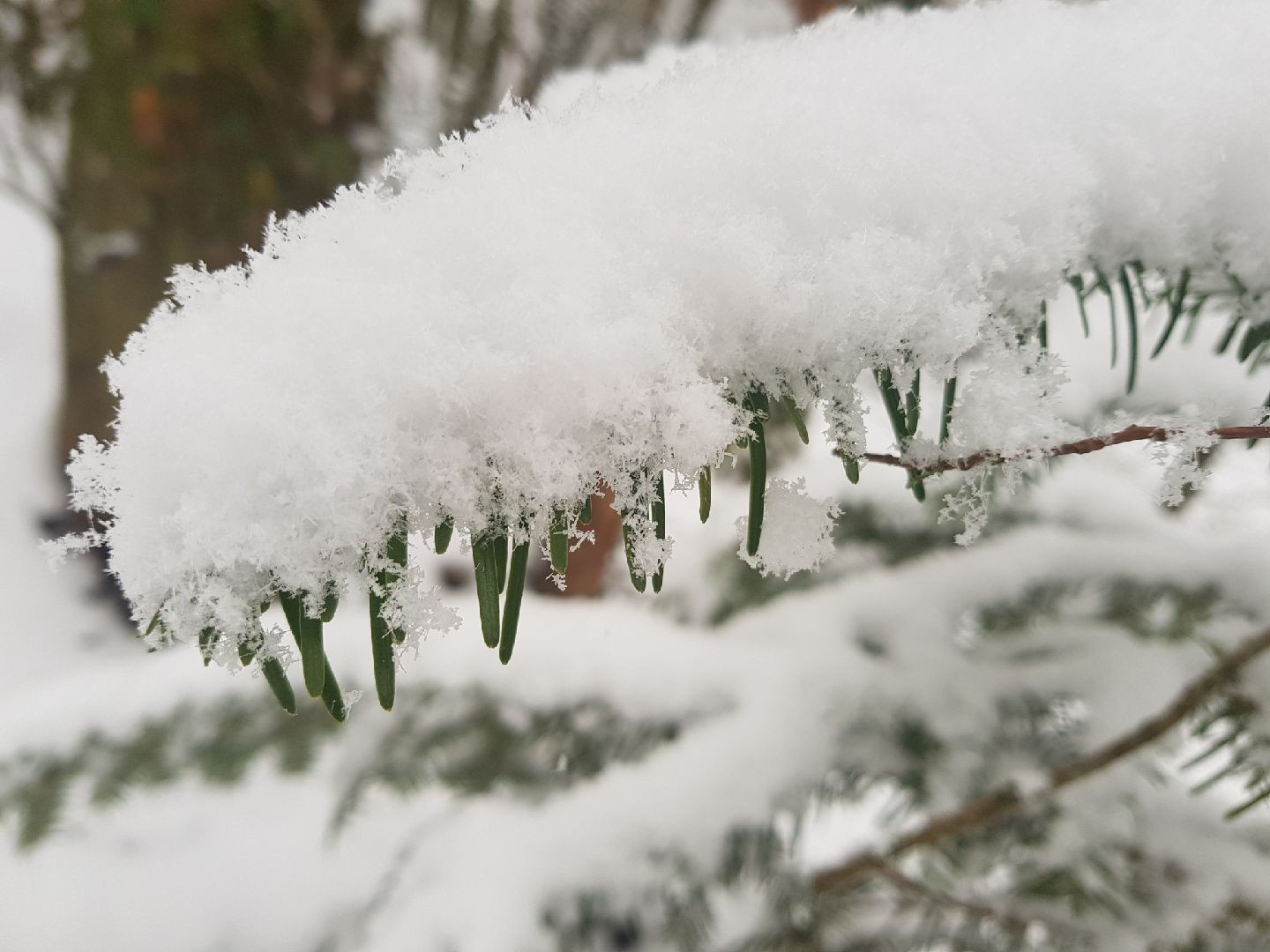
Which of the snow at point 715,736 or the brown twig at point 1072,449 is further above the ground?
the brown twig at point 1072,449

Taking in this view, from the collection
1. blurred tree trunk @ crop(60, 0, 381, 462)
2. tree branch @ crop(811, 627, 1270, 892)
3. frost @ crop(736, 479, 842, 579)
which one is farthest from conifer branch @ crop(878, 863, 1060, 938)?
blurred tree trunk @ crop(60, 0, 381, 462)

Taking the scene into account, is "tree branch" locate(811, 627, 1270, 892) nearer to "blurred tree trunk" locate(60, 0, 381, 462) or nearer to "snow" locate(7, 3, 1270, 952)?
"snow" locate(7, 3, 1270, 952)

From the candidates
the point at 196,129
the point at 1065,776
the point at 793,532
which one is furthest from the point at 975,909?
the point at 196,129

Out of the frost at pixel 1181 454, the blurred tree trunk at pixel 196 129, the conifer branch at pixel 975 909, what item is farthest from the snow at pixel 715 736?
the blurred tree trunk at pixel 196 129

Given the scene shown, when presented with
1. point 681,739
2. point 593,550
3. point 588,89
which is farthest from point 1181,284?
point 593,550

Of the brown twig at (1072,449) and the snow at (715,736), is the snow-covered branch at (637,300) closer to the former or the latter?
the brown twig at (1072,449)

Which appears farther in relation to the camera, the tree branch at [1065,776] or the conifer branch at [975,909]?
the conifer branch at [975,909]

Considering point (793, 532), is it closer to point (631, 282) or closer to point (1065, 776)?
point (631, 282)
